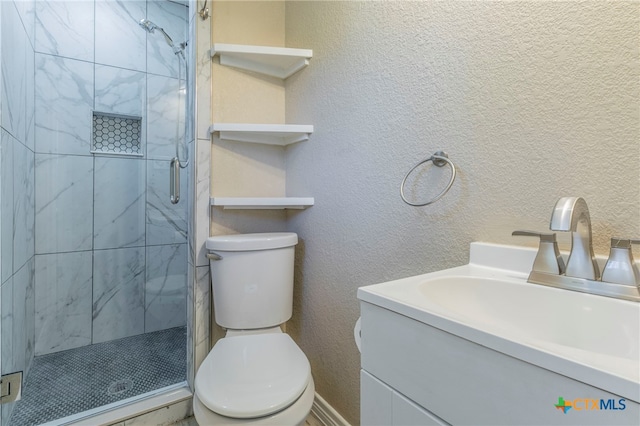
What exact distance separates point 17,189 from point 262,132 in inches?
43.5

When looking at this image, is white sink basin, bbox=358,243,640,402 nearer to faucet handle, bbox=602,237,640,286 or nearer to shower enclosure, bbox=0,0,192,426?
faucet handle, bbox=602,237,640,286

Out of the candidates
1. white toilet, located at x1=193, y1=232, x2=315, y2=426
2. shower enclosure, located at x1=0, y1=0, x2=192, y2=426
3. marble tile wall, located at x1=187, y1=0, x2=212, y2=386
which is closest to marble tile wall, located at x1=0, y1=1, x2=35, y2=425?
shower enclosure, located at x1=0, y1=0, x2=192, y2=426

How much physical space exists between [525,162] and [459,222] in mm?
228

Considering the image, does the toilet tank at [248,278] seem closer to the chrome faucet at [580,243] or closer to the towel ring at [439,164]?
the towel ring at [439,164]

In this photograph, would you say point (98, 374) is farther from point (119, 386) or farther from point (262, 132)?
point (262, 132)

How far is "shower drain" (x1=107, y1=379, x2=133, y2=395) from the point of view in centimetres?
150

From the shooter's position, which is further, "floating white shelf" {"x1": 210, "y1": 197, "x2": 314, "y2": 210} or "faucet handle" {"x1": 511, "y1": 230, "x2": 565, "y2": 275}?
"floating white shelf" {"x1": 210, "y1": 197, "x2": 314, "y2": 210}

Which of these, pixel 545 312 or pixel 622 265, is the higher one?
pixel 622 265

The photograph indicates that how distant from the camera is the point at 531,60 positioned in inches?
30.5

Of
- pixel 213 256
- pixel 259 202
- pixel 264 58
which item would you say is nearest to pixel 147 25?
pixel 264 58

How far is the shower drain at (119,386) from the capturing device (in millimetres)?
1505

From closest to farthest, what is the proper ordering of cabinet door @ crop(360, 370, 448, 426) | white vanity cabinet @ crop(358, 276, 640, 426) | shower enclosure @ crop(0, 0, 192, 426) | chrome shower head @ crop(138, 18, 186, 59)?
white vanity cabinet @ crop(358, 276, 640, 426), cabinet door @ crop(360, 370, 448, 426), shower enclosure @ crop(0, 0, 192, 426), chrome shower head @ crop(138, 18, 186, 59)

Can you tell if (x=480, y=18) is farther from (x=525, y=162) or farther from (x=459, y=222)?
(x=459, y=222)

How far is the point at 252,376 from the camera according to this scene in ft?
3.51
